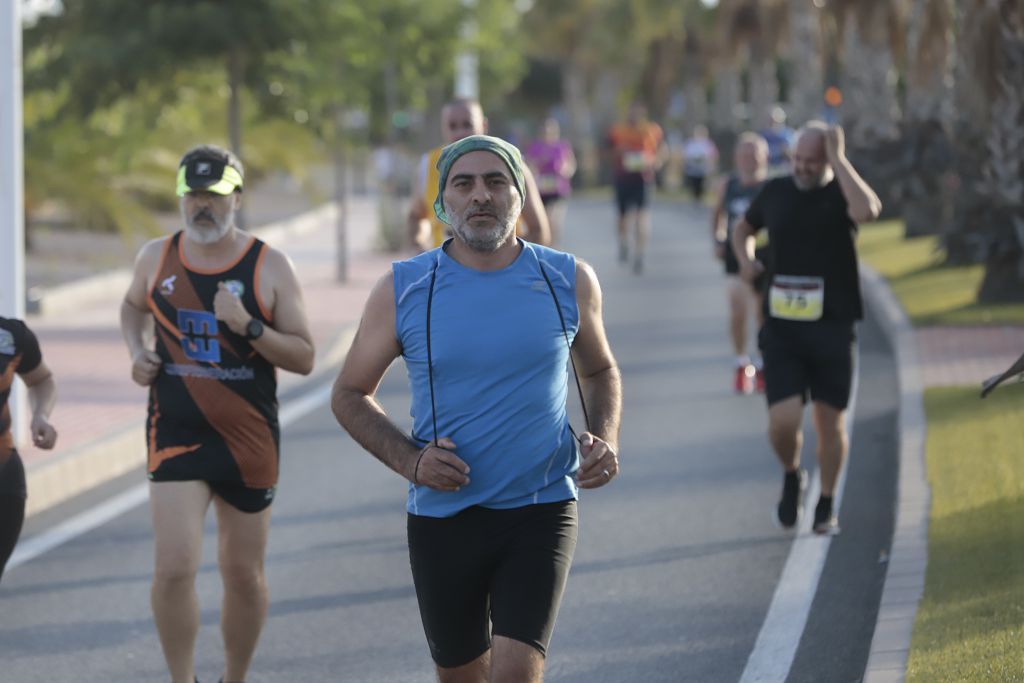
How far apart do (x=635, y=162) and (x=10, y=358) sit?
697 inches

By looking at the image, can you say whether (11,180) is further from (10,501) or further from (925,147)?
(925,147)

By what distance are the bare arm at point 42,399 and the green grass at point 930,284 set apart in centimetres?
1207

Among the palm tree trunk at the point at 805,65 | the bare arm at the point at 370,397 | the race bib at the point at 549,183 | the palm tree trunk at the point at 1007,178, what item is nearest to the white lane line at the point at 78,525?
the bare arm at the point at 370,397

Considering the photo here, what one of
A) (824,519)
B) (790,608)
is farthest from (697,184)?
(790,608)

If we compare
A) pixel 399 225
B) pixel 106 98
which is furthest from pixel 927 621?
pixel 399 225

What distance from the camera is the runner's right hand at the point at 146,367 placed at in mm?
6219

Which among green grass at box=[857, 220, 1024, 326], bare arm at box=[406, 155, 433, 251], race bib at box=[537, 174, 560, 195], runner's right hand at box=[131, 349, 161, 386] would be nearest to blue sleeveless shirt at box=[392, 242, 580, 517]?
runner's right hand at box=[131, 349, 161, 386]

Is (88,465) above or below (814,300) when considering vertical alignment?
below

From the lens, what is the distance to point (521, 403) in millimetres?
4727

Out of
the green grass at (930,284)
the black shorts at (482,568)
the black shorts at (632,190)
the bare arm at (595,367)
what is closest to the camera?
the black shorts at (482,568)

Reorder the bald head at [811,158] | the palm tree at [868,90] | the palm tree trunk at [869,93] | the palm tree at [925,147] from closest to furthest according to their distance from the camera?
the bald head at [811,158] → the palm tree at [925,147] → the palm tree at [868,90] → the palm tree trunk at [869,93]

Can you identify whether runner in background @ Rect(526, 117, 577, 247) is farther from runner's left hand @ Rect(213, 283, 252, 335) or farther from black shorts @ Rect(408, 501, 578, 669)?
black shorts @ Rect(408, 501, 578, 669)

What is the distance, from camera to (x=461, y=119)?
10.2 meters

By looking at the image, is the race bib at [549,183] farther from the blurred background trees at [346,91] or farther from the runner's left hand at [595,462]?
the runner's left hand at [595,462]
